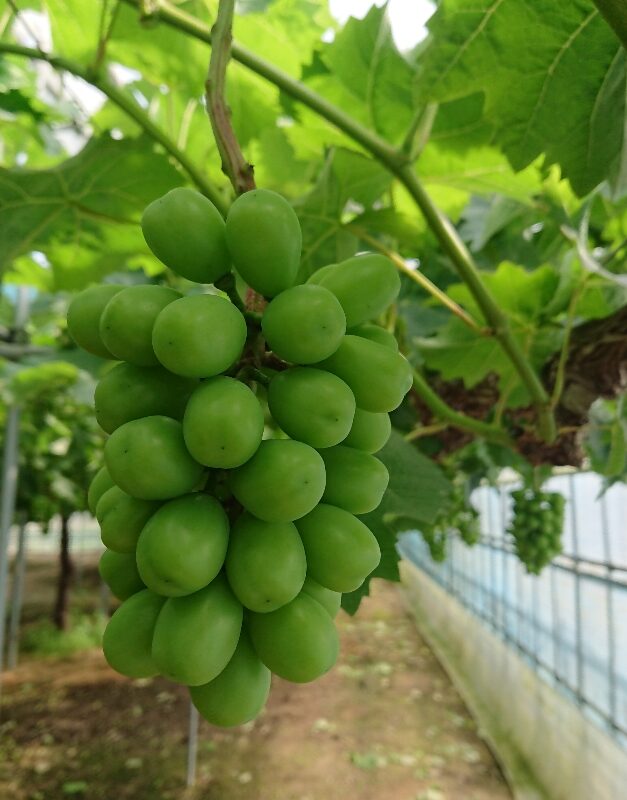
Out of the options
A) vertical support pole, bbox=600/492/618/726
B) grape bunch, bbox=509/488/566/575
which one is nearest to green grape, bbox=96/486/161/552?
grape bunch, bbox=509/488/566/575

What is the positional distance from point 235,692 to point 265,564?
0.41ft

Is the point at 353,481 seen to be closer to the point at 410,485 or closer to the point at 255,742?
the point at 410,485

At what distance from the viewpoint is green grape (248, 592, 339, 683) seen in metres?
0.55

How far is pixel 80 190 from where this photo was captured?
128 centimetres

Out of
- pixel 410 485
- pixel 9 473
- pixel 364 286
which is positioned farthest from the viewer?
pixel 9 473

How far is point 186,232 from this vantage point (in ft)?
1.90

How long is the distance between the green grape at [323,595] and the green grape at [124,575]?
6.1 inches

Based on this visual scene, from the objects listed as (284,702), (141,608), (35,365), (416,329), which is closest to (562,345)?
(416,329)

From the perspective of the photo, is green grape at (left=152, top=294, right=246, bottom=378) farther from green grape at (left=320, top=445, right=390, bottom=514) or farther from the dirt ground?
the dirt ground

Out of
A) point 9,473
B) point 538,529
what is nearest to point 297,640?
point 538,529

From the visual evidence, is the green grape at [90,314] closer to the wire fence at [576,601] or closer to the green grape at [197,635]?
the green grape at [197,635]

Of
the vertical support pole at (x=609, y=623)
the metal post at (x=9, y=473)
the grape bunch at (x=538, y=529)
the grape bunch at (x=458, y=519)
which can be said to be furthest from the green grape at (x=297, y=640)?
the vertical support pole at (x=609, y=623)

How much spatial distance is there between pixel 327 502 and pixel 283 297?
194 millimetres

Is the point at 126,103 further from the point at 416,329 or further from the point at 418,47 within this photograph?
the point at 416,329
